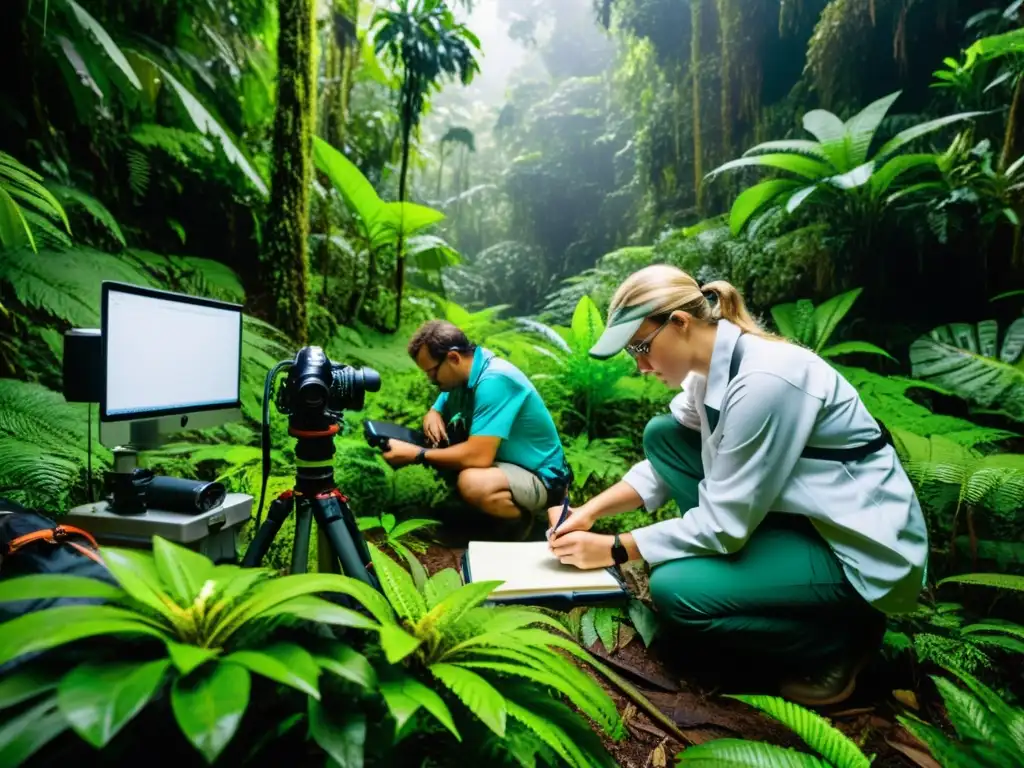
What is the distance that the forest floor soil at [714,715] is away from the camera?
1.29 m

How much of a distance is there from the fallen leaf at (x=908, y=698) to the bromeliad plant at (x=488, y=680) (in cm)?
107

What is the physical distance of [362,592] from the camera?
0.88 meters

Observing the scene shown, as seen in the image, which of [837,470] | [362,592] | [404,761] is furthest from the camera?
[837,470]

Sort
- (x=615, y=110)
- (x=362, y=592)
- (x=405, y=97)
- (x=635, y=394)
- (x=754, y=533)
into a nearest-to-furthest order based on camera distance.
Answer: (x=362, y=592), (x=754, y=533), (x=635, y=394), (x=405, y=97), (x=615, y=110)

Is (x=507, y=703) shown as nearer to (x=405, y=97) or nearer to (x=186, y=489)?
(x=186, y=489)

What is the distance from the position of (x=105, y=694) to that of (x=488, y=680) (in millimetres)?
546

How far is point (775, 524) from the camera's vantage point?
168cm

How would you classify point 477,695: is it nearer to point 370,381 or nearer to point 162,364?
point 370,381

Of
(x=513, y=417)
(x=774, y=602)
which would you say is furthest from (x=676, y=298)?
(x=513, y=417)

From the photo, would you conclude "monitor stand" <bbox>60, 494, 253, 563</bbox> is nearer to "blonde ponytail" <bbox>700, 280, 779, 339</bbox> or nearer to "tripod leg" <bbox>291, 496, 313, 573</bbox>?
"tripod leg" <bbox>291, 496, 313, 573</bbox>

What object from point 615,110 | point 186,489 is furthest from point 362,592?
point 615,110

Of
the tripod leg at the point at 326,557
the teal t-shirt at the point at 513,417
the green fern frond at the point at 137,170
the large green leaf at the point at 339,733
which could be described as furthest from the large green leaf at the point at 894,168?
the green fern frond at the point at 137,170

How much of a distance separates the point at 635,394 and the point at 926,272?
235 centimetres

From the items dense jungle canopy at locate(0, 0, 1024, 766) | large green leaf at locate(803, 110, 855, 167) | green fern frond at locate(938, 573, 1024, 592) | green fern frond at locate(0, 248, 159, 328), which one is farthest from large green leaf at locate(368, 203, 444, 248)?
green fern frond at locate(938, 573, 1024, 592)
